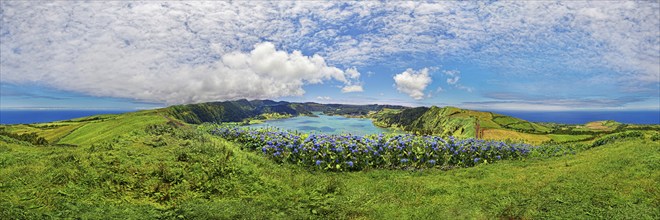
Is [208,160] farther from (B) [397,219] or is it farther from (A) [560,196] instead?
(A) [560,196]

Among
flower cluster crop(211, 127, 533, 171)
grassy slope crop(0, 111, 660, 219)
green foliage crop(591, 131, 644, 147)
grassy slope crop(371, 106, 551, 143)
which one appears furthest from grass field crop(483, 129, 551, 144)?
grassy slope crop(0, 111, 660, 219)

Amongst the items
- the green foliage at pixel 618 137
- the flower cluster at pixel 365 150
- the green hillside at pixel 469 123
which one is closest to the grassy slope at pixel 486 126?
the green hillside at pixel 469 123

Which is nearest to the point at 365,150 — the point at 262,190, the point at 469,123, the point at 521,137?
the point at 262,190

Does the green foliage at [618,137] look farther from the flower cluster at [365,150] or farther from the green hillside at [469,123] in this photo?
the green hillside at [469,123]

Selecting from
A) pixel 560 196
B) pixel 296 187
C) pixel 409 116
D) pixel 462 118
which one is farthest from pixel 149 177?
pixel 409 116

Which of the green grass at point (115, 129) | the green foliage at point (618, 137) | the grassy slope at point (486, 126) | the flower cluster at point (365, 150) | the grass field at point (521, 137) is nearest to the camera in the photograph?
the flower cluster at point (365, 150)

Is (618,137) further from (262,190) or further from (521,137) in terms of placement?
(521,137)

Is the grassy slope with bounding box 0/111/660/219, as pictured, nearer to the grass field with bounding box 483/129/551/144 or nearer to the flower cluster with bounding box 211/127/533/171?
the flower cluster with bounding box 211/127/533/171
